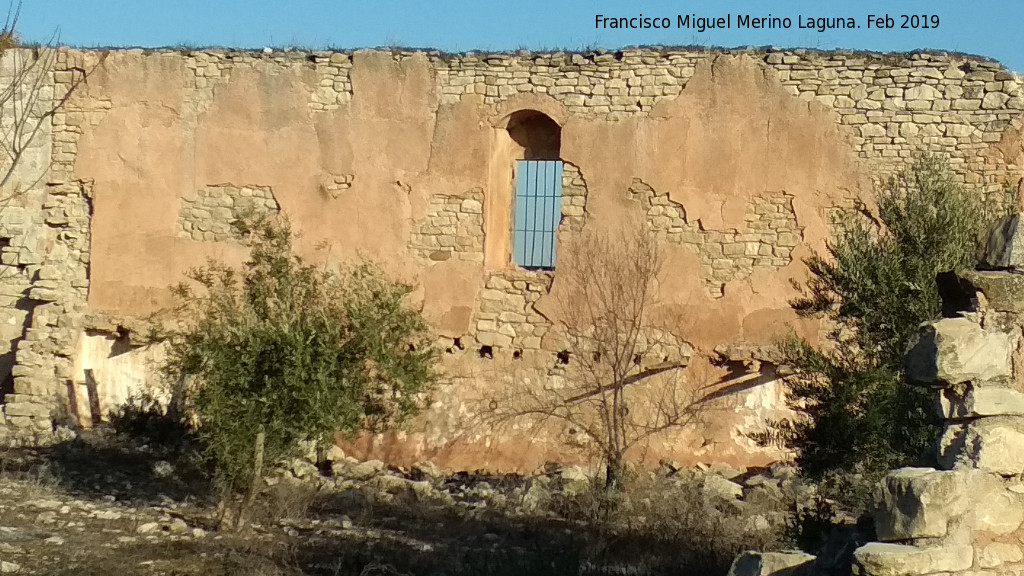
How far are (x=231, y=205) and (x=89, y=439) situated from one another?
2.90 meters

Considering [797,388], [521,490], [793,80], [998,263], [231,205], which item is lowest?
[521,490]

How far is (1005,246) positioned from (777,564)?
193 centimetres

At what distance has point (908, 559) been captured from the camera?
5164 mm

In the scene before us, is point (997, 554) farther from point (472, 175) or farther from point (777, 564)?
point (472, 175)

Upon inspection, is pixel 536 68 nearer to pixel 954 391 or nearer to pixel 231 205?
pixel 231 205

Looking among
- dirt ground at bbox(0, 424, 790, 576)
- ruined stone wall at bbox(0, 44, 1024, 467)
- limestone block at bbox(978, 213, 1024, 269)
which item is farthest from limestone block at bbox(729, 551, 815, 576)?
ruined stone wall at bbox(0, 44, 1024, 467)

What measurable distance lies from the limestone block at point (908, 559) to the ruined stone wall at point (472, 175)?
733 centimetres

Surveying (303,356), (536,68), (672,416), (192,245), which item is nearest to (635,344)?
(672,416)

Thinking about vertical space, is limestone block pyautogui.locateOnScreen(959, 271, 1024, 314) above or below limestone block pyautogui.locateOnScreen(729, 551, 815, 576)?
above

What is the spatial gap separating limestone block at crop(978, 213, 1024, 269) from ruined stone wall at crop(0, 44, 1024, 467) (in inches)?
244

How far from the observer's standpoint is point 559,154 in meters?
13.5

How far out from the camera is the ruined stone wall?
41.5 ft

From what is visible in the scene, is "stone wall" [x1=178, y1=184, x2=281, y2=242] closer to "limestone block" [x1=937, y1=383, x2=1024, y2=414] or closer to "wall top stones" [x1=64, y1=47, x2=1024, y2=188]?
"wall top stones" [x1=64, y1=47, x2=1024, y2=188]

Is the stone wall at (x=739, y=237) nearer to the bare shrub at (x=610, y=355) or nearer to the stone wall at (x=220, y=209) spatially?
the bare shrub at (x=610, y=355)
